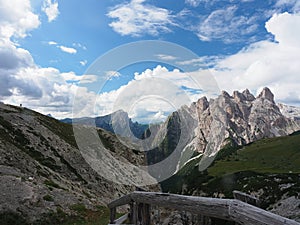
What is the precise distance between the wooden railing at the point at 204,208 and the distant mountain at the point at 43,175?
56.8 ft

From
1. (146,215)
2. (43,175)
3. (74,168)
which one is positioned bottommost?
(146,215)

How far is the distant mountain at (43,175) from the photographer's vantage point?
25156mm

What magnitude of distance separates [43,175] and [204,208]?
39.1 metres

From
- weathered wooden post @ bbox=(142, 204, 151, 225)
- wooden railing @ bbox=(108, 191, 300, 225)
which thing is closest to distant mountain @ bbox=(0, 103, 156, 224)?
wooden railing @ bbox=(108, 191, 300, 225)

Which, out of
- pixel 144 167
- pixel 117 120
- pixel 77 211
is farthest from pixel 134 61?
pixel 144 167

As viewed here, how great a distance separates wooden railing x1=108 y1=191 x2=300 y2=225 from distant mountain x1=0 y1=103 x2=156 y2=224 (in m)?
17.3

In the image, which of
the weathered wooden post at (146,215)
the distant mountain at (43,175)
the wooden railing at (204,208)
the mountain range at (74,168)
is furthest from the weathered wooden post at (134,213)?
the mountain range at (74,168)

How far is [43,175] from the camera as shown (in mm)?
40719

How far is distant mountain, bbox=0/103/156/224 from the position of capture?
990 inches

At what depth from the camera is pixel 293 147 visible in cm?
17025

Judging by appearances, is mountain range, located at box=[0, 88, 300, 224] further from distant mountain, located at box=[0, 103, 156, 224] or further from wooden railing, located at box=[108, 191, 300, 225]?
wooden railing, located at box=[108, 191, 300, 225]

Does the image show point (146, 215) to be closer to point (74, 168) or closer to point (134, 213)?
point (134, 213)

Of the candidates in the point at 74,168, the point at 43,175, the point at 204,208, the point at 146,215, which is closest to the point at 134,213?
the point at 146,215

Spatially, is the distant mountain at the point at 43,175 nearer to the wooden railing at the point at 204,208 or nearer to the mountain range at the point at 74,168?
the mountain range at the point at 74,168
